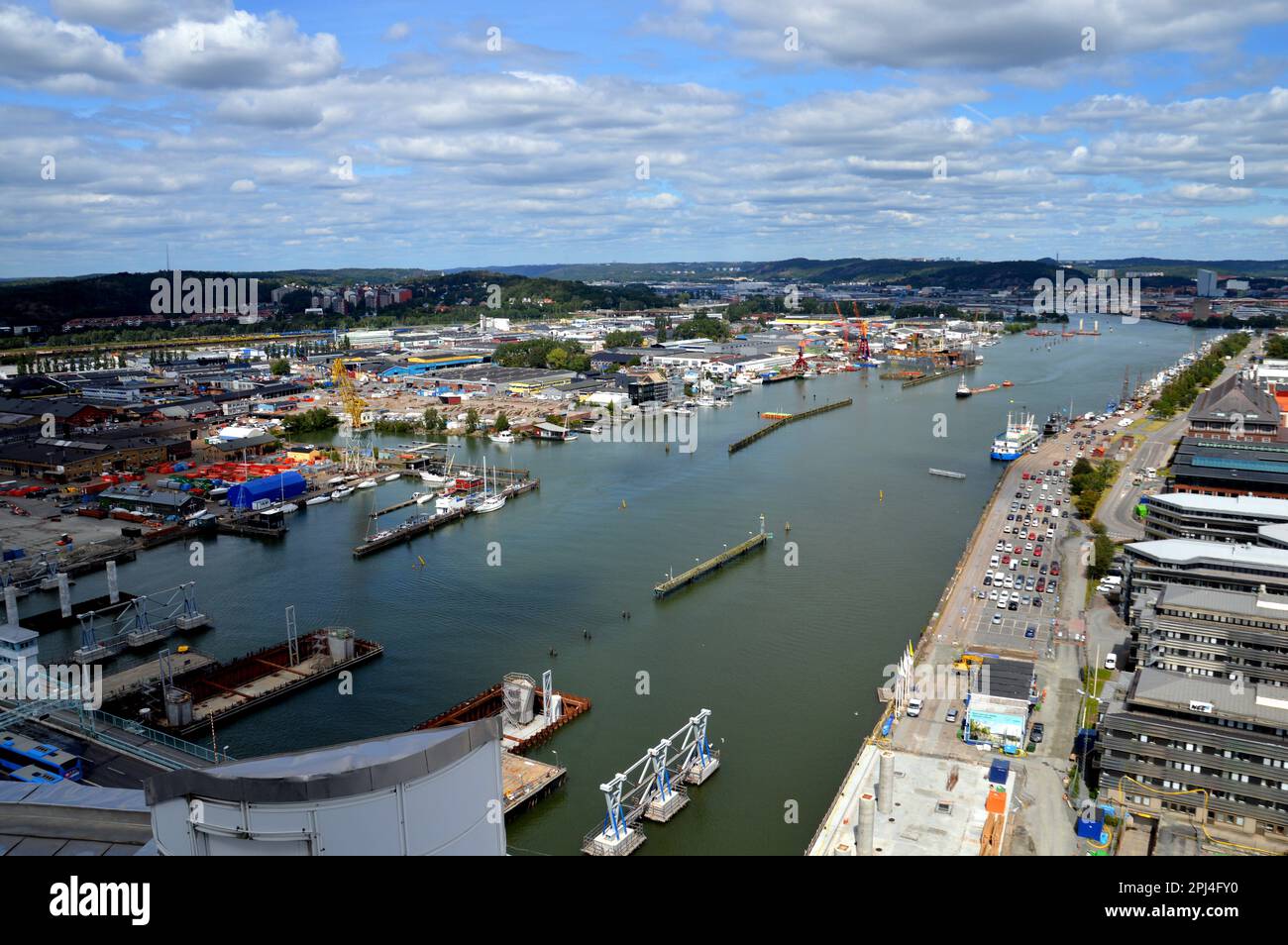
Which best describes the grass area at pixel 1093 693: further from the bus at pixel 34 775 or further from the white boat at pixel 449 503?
the white boat at pixel 449 503

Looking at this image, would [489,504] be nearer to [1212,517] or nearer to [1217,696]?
[1212,517]

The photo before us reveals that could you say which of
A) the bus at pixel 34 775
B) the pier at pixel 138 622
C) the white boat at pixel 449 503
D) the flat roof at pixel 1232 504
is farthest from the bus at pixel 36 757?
the flat roof at pixel 1232 504

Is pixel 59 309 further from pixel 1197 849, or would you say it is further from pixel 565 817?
pixel 1197 849

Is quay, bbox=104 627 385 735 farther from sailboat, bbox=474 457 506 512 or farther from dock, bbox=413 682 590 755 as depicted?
sailboat, bbox=474 457 506 512

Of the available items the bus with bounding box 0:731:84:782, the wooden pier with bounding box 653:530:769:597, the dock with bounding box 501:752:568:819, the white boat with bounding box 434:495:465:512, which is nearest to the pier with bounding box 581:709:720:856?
the dock with bounding box 501:752:568:819

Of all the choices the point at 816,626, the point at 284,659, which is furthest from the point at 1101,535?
the point at 284,659

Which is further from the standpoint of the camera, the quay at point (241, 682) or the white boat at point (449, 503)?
the white boat at point (449, 503)

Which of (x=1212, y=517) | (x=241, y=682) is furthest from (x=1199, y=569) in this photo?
(x=241, y=682)
